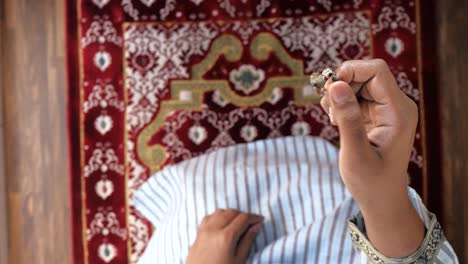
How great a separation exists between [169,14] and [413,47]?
0.58 meters

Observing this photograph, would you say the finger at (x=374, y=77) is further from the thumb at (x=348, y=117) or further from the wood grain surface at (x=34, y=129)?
the wood grain surface at (x=34, y=129)

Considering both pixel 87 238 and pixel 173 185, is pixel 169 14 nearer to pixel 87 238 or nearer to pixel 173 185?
pixel 173 185

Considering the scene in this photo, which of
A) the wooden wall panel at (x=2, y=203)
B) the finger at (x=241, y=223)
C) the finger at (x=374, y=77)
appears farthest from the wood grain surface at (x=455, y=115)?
the wooden wall panel at (x=2, y=203)

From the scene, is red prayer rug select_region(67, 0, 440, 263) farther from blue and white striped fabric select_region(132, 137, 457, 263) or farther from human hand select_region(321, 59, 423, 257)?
human hand select_region(321, 59, 423, 257)

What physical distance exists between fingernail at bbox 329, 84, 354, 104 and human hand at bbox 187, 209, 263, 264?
0.51 metres

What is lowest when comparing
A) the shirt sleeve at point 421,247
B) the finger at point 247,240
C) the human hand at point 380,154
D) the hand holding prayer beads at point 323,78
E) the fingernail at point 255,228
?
the finger at point 247,240

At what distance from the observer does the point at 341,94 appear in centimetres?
53

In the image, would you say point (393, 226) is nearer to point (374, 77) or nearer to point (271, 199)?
point (374, 77)

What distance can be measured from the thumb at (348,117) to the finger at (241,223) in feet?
1.56

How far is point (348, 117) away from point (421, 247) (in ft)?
0.69

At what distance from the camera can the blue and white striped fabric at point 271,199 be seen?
35.6 inches

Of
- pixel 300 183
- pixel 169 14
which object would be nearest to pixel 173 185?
pixel 300 183

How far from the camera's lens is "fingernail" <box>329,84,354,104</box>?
525 mm

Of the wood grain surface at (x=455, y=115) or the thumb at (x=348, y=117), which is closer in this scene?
the thumb at (x=348, y=117)
